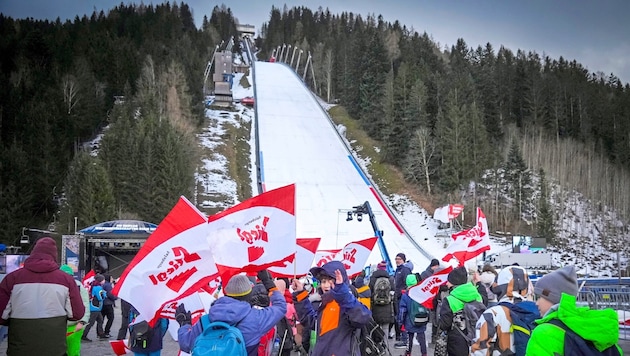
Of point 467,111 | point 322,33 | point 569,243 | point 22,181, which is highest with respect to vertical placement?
point 322,33

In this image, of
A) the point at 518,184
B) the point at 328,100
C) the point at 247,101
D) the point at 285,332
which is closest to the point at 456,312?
the point at 285,332

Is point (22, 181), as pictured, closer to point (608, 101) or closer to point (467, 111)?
point (467, 111)

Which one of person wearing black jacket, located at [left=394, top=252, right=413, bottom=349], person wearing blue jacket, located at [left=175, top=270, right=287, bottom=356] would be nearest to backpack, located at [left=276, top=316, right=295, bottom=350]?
person wearing blue jacket, located at [left=175, top=270, right=287, bottom=356]

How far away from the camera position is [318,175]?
4519cm

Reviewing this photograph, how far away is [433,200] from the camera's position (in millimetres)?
Answer: 43844

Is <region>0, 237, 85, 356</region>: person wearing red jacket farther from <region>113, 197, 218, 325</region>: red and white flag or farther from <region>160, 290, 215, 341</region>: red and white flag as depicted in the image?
<region>160, 290, 215, 341</region>: red and white flag

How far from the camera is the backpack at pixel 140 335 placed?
262 inches

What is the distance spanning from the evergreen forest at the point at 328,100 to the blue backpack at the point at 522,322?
30.4 metres

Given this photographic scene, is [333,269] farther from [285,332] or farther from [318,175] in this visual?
[318,175]

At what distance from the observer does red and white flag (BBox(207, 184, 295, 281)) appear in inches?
237

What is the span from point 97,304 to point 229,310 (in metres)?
9.29

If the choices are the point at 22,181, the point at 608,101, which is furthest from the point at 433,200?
the point at 608,101

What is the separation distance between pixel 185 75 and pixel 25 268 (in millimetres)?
54366

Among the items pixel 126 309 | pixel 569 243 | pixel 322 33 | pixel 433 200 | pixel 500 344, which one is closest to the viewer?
pixel 500 344
